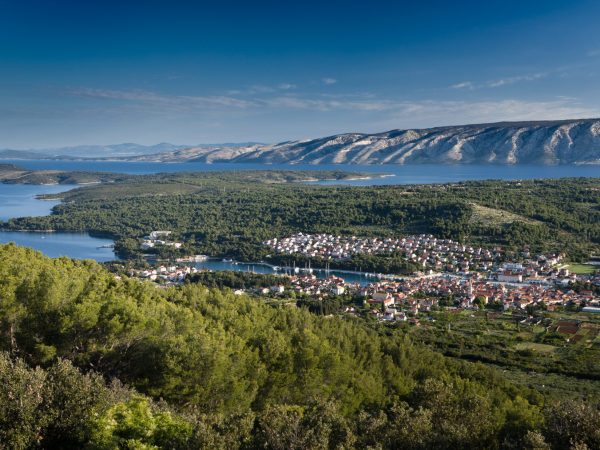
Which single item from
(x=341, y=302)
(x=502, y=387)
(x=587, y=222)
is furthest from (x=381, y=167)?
(x=502, y=387)

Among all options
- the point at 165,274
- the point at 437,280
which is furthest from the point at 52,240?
the point at 437,280

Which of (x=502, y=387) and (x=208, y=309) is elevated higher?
(x=208, y=309)

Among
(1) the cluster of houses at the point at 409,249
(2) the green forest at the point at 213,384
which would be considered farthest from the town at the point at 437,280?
(2) the green forest at the point at 213,384

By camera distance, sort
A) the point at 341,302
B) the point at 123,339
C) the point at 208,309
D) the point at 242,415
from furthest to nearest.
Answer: the point at 341,302 → the point at 208,309 → the point at 123,339 → the point at 242,415

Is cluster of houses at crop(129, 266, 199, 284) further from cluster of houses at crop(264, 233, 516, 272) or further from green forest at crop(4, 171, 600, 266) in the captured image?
cluster of houses at crop(264, 233, 516, 272)

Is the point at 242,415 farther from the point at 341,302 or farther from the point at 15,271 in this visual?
the point at 341,302

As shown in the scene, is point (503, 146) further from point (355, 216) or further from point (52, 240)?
point (52, 240)
